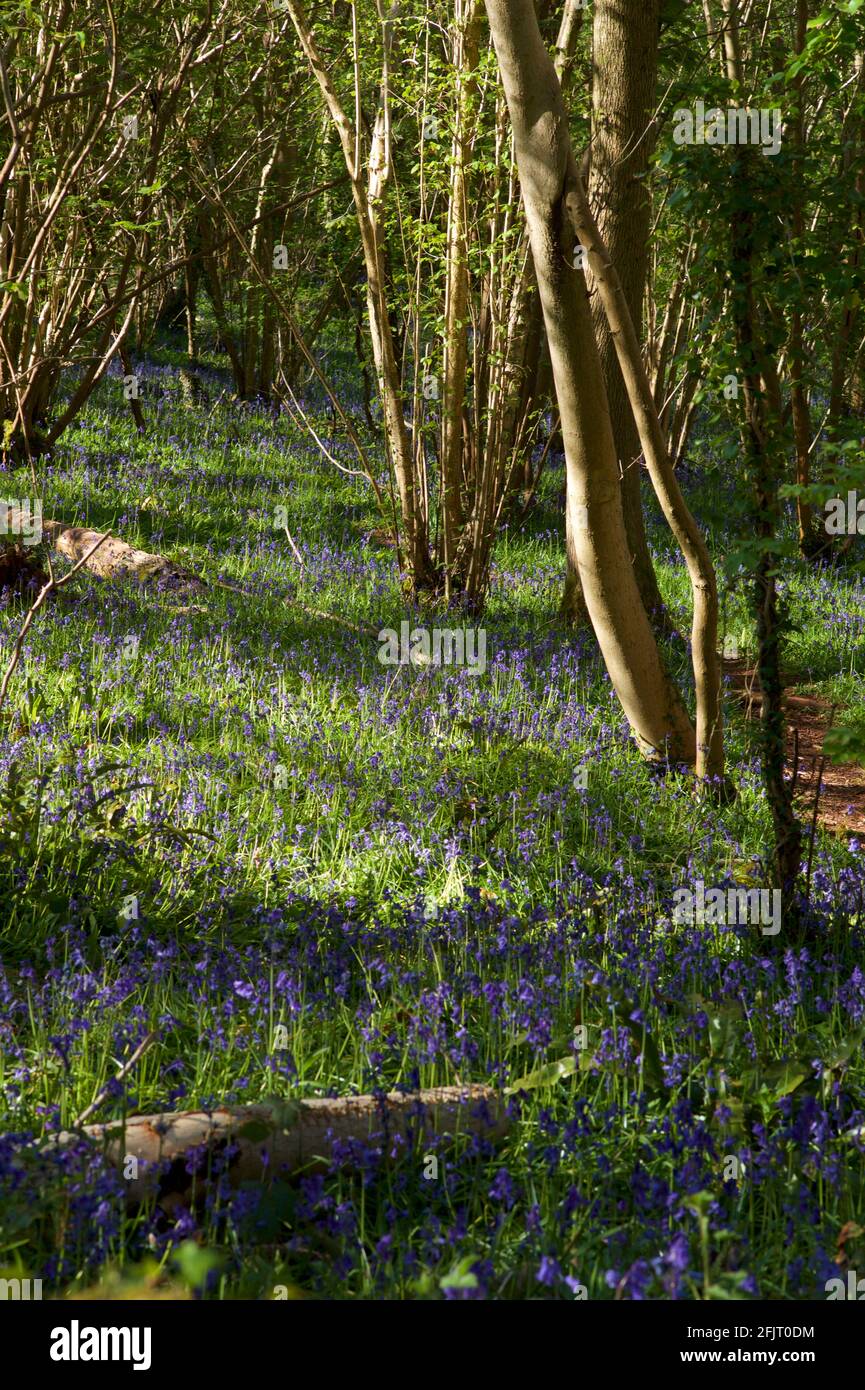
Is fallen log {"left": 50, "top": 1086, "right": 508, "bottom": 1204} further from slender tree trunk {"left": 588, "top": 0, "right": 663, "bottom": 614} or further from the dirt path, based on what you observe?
slender tree trunk {"left": 588, "top": 0, "right": 663, "bottom": 614}

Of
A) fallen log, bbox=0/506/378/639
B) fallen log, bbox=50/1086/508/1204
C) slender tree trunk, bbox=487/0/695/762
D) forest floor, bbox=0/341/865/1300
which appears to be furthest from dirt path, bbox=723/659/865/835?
fallen log, bbox=0/506/378/639

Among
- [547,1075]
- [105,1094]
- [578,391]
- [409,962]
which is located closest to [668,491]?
[578,391]

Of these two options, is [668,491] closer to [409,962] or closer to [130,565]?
[409,962]

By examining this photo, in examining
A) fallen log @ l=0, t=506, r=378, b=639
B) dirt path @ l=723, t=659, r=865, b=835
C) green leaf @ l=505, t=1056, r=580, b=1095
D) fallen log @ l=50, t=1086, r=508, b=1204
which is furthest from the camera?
fallen log @ l=0, t=506, r=378, b=639

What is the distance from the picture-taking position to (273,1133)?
112 inches

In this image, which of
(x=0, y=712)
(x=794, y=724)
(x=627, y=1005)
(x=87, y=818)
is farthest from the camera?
(x=794, y=724)

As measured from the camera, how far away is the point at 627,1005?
143 inches

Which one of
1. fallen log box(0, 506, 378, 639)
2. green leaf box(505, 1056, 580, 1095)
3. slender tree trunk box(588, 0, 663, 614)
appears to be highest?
slender tree trunk box(588, 0, 663, 614)

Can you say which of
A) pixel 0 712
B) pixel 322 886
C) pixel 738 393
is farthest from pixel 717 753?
pixel 0 712

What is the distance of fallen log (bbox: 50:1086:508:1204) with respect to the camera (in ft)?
8.86

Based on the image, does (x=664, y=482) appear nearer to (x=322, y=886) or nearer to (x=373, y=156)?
(x=322, y=886)

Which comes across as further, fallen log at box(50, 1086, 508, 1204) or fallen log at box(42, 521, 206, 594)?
fallen log at box(42, 521, 206, 594)

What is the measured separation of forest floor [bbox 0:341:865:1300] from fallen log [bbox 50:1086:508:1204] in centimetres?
7
